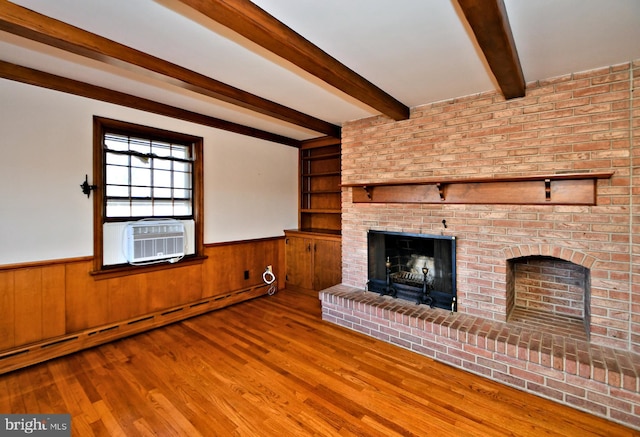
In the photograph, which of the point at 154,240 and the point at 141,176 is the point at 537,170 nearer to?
the point at 154,240

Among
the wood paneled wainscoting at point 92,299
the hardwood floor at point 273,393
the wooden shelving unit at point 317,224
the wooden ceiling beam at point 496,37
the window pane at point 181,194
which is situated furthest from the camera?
the wooden shelving unit at point 317,224

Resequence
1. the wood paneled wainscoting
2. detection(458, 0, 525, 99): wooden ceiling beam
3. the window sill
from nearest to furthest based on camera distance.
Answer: detection(458, 0, 525, 99): wooden ceiling beam → the wood paneled wainscoting → the window sill

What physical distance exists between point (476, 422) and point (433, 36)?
247 cm

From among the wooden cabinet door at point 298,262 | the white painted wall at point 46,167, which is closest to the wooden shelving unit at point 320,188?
the wooden cabinet door at point 298,262

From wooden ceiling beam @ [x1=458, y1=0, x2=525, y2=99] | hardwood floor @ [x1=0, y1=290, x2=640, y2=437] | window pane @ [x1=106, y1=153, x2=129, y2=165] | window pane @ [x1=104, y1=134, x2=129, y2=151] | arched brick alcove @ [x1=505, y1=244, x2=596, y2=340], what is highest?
wooden ceiling beam @ [x1=458, y1=0, x2=525, y2=99]

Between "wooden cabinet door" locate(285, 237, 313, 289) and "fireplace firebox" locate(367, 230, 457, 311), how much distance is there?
1.20 meters

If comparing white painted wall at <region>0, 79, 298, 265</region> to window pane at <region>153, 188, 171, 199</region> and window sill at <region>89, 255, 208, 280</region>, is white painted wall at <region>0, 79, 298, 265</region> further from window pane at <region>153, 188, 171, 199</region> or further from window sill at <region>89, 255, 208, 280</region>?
window pane at <region>153, 188, 171, 199</region>

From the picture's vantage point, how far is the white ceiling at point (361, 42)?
1606mm

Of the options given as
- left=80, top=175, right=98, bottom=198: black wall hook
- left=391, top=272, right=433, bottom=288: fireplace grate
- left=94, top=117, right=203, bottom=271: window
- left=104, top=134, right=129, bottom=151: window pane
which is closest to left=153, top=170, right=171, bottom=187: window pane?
left=94, top=117, right=203, bottom=271: window

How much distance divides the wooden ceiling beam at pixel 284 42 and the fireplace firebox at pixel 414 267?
1.51m

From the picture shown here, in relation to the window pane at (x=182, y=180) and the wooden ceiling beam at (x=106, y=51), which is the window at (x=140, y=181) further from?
the wooden ceiling beam at (x=106, y=51)

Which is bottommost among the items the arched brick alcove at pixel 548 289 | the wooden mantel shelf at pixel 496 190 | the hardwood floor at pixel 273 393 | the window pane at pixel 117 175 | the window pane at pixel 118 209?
the hardwood floor at pixel 273 393

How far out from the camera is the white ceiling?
1.61m

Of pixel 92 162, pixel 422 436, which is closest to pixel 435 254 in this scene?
pixel 422 436
